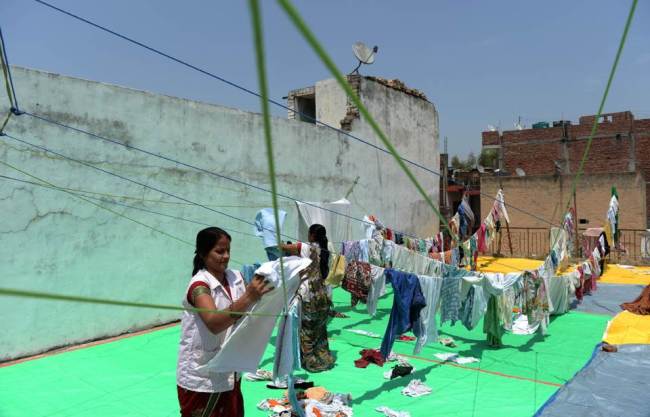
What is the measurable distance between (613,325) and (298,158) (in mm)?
6612

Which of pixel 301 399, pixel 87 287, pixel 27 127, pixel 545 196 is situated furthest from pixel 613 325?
pixel 545 196

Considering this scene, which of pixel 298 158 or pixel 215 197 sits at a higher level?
pixel 298 158

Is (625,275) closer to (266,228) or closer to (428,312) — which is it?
(428,312)

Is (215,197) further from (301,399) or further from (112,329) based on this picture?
(301,399)

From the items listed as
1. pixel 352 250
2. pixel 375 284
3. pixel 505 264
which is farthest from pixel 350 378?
pixel 505 264

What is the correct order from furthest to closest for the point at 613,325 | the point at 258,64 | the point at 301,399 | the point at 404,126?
the point at 404,126 < the point at 613,325 < the point at 301,399 < the point at 258,64

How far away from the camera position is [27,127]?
621 cm

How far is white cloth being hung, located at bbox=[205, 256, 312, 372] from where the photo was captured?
2.35 meters

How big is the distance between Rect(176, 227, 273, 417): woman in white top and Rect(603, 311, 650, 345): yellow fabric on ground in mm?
6151

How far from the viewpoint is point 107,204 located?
7043mm

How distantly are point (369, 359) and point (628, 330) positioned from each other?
4082 millimetres

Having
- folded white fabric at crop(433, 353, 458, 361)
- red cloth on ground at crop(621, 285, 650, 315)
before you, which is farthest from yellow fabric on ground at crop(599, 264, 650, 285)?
folded white fabric at crop(433, 353, 458, 361)

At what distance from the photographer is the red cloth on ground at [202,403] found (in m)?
2.37

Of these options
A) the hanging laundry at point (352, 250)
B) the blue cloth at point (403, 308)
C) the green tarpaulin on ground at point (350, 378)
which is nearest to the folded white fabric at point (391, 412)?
the green tarpaulin on ground at point (350, 378)
